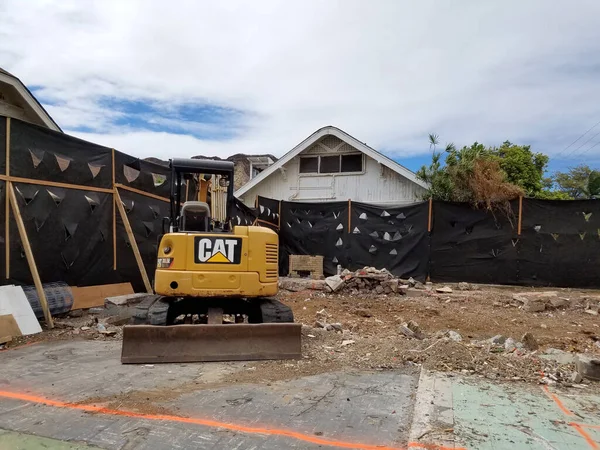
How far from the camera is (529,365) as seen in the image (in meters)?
5.01

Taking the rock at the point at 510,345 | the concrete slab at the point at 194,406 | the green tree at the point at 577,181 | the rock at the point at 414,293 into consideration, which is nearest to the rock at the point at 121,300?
the concrete slab at the point at 194,406

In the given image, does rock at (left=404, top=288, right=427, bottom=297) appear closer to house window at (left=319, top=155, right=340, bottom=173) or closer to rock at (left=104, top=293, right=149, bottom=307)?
rock at (left=104, top=293, right=149, bottom=307)

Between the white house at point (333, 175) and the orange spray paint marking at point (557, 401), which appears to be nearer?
the orange spray paint marking at point (557, 401)

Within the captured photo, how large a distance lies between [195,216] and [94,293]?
3268 mm

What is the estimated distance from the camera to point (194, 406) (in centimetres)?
388

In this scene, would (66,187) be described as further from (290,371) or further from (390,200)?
(390,200)

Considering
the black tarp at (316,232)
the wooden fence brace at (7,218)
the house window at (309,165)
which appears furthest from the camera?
the house window at (309,165)

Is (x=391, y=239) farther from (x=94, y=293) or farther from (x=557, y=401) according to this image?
(x=557, y=401)

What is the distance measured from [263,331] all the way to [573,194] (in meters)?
37.1

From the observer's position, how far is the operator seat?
613 cm

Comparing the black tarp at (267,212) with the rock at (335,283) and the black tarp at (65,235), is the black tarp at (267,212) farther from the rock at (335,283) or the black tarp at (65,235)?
the black tarp at (65,235)

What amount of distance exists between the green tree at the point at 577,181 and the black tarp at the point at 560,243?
873 inches

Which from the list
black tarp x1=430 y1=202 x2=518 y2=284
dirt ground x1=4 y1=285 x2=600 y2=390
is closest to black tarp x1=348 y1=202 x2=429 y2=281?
black tarp x1=430 y1=202 x2=518 y2=284

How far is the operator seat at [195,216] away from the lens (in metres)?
6.13
